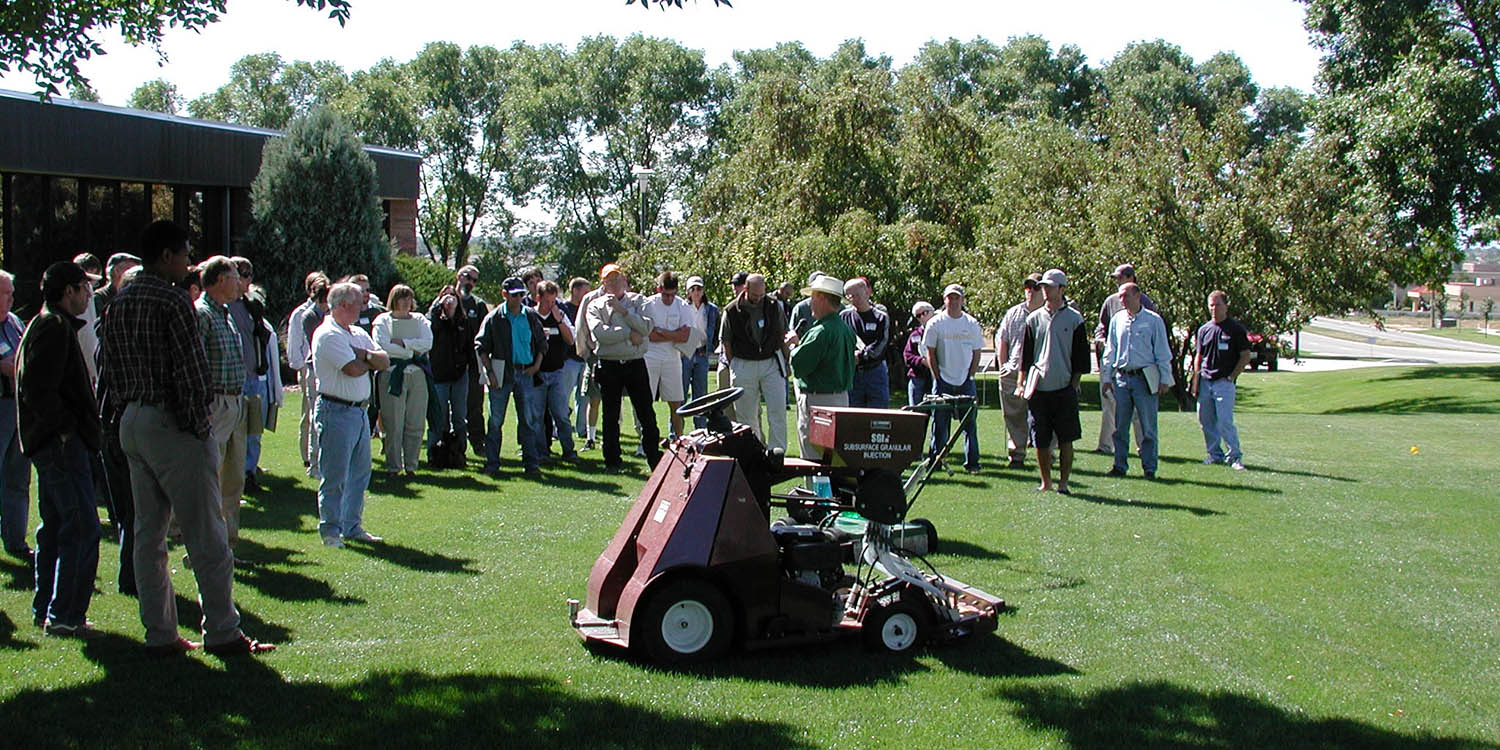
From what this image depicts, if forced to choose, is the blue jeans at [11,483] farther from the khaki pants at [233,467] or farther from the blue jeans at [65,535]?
the blue jeans at [65,535]

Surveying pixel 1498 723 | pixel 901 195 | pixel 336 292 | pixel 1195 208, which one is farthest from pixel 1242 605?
pixel 901 195

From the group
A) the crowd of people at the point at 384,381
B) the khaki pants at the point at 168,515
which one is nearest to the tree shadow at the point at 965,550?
the crowd of people at the point at 384,381

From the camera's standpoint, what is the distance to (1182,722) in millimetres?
5332

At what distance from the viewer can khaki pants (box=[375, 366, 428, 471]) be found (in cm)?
1187

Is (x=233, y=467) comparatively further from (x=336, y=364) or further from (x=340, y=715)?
(x=340, y=715)

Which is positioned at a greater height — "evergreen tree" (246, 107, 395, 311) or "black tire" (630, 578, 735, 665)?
"evergreen tree" (246, 107, 395, 311)

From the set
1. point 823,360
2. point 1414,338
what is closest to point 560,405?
point 823,360

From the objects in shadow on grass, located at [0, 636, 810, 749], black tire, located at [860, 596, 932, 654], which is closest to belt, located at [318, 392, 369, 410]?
shadow on grass, located at [0, 636, 810, 749]

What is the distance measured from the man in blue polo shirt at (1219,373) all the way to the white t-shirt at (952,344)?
2.77 metres

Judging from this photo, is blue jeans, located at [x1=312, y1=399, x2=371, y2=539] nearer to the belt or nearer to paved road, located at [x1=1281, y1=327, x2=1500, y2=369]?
the belt

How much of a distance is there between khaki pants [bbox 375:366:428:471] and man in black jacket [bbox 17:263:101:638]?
5.33 metres

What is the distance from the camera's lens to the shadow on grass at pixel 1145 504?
423 inches

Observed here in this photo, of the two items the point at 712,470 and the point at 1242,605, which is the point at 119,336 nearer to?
the point at 712,470

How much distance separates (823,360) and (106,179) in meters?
20.3
